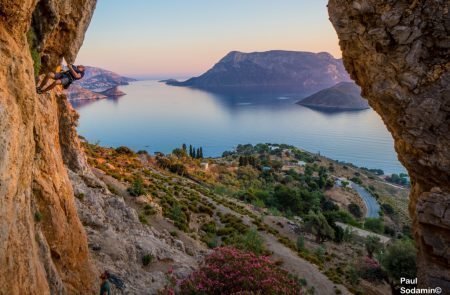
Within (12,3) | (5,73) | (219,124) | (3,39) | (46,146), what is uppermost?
(12,3)

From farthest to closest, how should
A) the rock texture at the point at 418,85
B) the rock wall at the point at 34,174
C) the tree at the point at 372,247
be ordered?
the tree at the point at 372,247 < the rock texture at the point at 418,85 < the rock wall at the point at 34,174

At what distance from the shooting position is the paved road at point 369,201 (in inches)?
2559

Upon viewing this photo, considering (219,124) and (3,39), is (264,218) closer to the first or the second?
(3,39)

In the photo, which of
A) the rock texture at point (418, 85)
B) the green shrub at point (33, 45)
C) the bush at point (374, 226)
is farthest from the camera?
the bush at point (374, 226)

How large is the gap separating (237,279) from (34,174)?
24.9 ft

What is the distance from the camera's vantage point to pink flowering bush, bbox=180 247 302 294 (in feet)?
38.7

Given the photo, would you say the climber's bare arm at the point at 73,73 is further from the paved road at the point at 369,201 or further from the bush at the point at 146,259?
the paved road at the point at 369,201

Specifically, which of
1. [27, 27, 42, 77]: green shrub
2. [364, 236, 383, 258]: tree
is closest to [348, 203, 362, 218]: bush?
[364, 236, 383, 258]: tree

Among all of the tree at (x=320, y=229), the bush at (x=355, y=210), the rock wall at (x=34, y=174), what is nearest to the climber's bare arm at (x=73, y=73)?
the rock wall at (x=34, y=174)

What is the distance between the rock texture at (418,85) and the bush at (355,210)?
5379 centimetres

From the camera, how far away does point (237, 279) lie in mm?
12305

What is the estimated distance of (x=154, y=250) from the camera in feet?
Result: 50.5

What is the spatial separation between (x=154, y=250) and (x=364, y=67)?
11381 mm

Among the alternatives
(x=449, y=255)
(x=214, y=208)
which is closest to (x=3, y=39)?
(x=449, y=255)
